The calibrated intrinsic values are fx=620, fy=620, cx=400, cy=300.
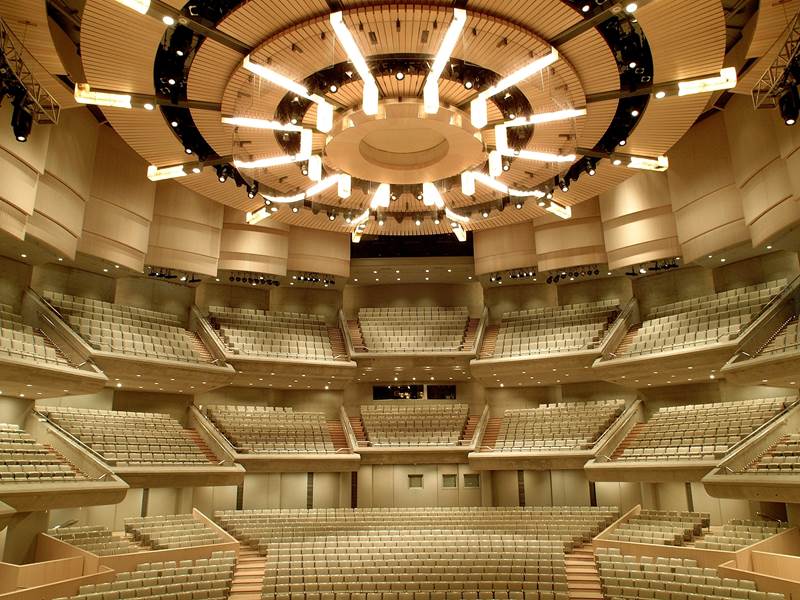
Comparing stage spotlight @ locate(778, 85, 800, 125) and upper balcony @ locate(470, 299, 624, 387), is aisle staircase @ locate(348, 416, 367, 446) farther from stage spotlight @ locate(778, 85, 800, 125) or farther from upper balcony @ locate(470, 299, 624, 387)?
stage spotlight @ locate(778, 85, 800, 125)

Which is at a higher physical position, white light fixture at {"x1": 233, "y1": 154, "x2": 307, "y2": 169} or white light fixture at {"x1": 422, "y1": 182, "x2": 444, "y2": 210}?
white light fixture at {"x1": 422, "y1": 182, "x2": 444, "y2": 210}

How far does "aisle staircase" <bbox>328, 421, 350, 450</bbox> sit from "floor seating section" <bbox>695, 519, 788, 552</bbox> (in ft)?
41.3

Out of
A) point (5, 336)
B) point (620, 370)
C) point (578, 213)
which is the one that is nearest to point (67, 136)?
point (5, 336)

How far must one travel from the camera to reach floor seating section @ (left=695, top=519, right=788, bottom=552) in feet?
48.8

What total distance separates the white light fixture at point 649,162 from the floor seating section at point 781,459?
773 cm

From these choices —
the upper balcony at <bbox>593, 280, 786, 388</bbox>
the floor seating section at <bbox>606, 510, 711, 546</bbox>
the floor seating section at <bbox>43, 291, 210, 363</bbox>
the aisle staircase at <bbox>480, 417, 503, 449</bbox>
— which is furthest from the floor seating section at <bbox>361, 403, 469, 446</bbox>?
the floor seating section at <bbox>606, 510, 711, 546</bbox>

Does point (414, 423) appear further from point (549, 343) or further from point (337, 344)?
point (549, 343)

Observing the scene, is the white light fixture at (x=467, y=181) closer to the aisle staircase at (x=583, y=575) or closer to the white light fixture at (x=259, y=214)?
the white light fixture at (x=259, y=214)

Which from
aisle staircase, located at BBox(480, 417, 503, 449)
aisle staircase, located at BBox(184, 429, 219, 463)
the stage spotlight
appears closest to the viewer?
the stage spotlight

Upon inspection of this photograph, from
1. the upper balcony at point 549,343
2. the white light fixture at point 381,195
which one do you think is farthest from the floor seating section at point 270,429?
the white light fixture at point 381,195

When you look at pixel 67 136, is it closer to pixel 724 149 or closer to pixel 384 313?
pixel 384 313

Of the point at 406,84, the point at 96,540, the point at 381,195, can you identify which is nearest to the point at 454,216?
the point at 381,195

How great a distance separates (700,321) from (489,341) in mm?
8139

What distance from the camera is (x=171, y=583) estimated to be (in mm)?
13219
